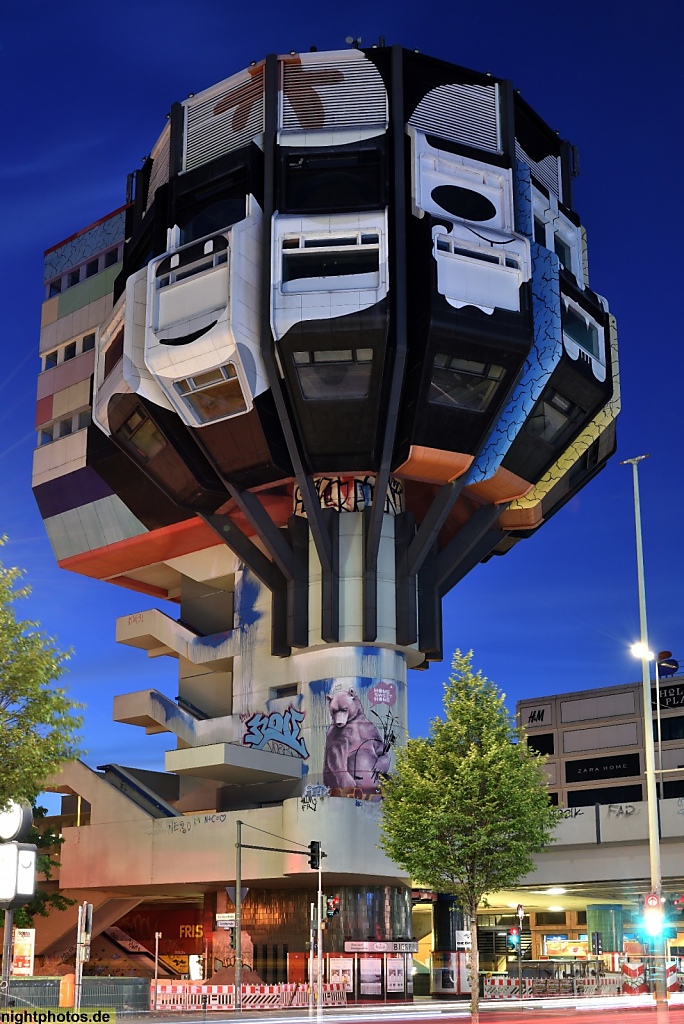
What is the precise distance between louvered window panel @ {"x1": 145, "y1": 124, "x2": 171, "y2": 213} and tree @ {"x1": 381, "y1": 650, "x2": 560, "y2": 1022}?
142 feet

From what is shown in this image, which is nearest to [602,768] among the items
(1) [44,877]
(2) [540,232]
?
(1) [44,877]

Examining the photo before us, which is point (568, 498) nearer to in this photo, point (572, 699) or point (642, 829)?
point (642, 829)

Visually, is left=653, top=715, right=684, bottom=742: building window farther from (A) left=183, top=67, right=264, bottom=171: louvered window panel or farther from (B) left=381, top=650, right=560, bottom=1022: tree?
(B) left=381, top=650, right=560, bottom=1022: tree

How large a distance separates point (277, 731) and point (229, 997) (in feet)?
54.7

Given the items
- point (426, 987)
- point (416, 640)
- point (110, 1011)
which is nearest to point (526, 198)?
point (416, 640)

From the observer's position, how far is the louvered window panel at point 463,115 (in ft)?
222

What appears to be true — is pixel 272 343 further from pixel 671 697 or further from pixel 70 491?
pixel 671 697

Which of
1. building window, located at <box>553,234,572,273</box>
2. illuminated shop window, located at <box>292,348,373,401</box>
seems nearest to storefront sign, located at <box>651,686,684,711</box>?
building window, located at <box>553,234,572,273</box>

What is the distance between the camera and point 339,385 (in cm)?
6362

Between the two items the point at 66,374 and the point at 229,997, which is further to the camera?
the point at 66,374

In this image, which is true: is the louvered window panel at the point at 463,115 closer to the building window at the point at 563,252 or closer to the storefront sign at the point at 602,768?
the building window at the point at 563,252

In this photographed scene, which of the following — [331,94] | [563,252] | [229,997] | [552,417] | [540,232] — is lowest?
[229,997]

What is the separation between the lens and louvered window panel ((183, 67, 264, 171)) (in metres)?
69.2

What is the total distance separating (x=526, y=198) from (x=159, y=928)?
188 feet
